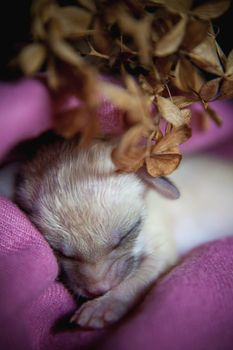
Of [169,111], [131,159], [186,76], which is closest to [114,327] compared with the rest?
[131,159]

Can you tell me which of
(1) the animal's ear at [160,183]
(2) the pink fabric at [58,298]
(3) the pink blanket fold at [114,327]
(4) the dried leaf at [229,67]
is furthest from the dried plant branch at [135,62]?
(3) the pink blanket fold at [114,327]

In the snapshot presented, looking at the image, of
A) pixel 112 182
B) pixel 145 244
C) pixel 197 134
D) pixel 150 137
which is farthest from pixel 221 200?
pixel 150 137

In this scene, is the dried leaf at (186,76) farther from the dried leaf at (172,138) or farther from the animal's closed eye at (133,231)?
the animal's closed eye at (133,231)

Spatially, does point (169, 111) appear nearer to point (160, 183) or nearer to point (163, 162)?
point (163, 162)

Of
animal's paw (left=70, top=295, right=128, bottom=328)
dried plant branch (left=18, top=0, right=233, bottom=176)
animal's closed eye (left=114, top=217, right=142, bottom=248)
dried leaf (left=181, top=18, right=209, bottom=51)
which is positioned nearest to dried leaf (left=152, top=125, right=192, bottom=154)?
dried plant branch (left=18, top=0, right=233, bottom=176)

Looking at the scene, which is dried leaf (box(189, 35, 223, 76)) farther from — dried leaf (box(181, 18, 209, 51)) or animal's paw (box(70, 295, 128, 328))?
animal's paw (box(70, 295, 128, 328))

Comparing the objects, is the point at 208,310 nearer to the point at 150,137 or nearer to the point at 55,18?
the point at 150,137
